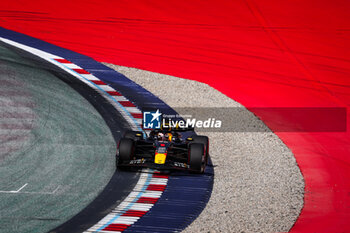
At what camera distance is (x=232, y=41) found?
2641 cm

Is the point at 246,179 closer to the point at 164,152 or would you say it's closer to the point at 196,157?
the point at 196,157

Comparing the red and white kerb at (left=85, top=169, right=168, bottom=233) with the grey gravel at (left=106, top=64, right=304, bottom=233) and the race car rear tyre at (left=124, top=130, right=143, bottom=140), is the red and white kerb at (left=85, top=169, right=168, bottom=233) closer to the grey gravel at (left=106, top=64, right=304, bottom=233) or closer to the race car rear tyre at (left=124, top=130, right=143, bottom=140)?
the race car rear tyre at (left=124, top=130, right=143, bottom=140)

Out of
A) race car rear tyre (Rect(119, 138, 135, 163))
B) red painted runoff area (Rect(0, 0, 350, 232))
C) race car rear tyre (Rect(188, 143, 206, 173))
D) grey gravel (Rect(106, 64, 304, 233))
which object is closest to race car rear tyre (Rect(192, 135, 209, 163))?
grey gravel (Rect(106, 64, 304, 233))

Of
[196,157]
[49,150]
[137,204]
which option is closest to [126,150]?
[196,157]

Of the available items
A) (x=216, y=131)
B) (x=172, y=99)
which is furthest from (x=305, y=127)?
(x=172, y=99)

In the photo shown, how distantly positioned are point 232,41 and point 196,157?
38.6 ft

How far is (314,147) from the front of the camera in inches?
730

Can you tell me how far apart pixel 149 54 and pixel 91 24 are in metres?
3.62

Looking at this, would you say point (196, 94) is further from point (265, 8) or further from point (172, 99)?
point (265, 8)

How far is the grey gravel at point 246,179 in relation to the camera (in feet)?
43.3

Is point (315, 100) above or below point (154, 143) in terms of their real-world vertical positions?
above

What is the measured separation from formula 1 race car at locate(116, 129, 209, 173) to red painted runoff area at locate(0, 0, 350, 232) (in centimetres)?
386

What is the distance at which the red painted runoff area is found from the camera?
2253 centimetres

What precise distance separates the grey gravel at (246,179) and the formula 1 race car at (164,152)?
76 centimetres
